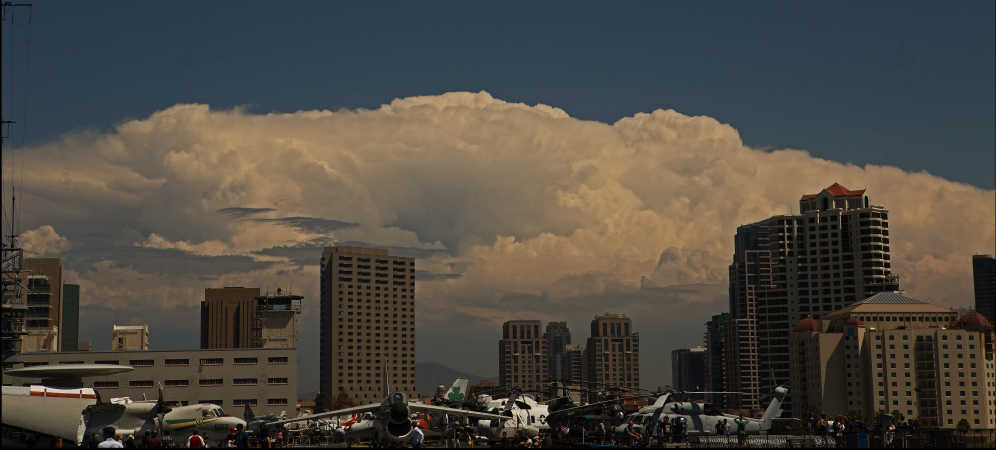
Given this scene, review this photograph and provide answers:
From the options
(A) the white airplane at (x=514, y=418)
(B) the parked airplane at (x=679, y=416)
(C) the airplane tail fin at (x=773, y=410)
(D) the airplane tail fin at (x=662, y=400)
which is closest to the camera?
(B) the parked airplane at (x=679, y=416)

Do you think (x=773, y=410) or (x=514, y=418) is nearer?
(x=773, y=410)

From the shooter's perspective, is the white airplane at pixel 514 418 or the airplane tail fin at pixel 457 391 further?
the airplane tail fin at pixel 457 391

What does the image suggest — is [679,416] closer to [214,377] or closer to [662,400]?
[662,400]

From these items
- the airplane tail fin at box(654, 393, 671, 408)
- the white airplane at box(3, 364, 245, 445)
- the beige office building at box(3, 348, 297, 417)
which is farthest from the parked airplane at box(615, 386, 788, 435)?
the beige office building at box(3, 348, 297, 417)

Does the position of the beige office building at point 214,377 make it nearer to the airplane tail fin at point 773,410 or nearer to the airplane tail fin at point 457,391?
the airplane tail fin at point 457,391

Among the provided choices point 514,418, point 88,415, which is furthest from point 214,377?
point 514,418

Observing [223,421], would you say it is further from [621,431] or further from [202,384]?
[202,384]

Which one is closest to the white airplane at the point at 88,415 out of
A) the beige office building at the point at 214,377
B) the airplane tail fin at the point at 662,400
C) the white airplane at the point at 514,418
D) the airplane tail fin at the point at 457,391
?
the white airplane at the point at 514,418
